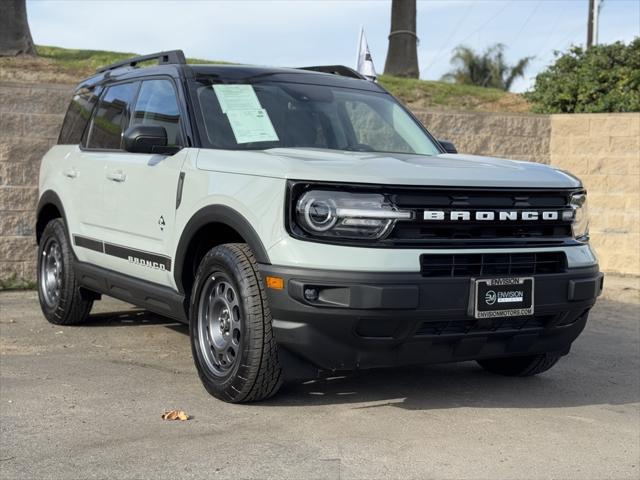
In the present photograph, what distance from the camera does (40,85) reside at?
31.3 feet

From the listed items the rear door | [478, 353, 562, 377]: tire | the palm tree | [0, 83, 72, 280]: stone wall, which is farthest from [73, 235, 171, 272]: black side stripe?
the palm tree

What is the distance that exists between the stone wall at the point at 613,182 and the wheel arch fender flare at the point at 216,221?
711 cm

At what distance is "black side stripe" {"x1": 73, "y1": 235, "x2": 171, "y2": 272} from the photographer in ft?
18.9

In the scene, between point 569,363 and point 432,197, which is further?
point 569,363

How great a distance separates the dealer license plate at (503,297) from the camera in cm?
469

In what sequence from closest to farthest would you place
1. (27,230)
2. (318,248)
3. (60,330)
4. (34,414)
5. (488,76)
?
(318,248) → (34,414) → (60,330) → (27,230) → (488,76)

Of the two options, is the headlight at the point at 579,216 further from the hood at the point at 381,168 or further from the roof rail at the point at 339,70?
the roof rail at the point at 339,70

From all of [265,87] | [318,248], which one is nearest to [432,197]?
[318,248]

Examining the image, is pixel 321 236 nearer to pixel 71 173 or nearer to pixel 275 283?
pixel 275 283

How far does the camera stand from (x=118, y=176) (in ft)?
20.7

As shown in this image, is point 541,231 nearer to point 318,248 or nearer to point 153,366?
point 318,248

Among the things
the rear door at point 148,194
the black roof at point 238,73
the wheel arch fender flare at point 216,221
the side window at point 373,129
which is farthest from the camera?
the side window at point 373,129

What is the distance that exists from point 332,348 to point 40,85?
20.0 ft

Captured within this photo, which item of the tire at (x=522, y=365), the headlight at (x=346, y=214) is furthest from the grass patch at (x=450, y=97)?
the headlight at (x=346, y=214)
